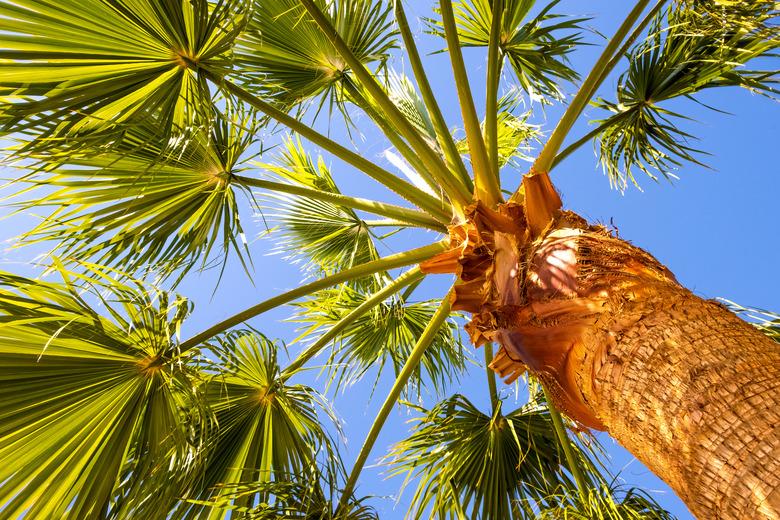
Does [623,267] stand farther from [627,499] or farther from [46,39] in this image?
[46,39]

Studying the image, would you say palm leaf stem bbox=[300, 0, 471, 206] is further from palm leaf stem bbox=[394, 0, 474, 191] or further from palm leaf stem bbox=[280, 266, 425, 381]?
palm leaf stem bbox=[280, 266, 425, 381]

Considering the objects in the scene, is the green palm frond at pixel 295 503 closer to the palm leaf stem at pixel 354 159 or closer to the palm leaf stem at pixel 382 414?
the palm leaf stem at pixel 382 414

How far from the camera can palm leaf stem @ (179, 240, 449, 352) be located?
8.02ft

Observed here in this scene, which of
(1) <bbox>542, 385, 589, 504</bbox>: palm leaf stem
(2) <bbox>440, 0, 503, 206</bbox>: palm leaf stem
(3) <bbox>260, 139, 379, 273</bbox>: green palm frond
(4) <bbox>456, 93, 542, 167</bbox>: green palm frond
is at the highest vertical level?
(4) <bbox>456, 93, 542, 167</bbox>: green palm frond

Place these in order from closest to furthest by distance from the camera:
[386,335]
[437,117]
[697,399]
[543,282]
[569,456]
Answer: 1. [697,399]
2. [543,282]
3. [569,456]
4. [437,117]
5. [386,335]

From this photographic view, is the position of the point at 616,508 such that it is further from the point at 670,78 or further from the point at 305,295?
the point at 670,78

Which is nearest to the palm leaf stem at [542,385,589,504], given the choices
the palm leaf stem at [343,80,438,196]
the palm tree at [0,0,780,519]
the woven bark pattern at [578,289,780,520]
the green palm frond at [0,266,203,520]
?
the palm tree at [0,0,780,519]

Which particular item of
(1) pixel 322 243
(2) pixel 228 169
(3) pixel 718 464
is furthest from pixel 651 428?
(1) pixel 322 243

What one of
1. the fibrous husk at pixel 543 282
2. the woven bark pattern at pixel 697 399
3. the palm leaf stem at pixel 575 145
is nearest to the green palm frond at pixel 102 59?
the fibrous husk at pixel 543 282

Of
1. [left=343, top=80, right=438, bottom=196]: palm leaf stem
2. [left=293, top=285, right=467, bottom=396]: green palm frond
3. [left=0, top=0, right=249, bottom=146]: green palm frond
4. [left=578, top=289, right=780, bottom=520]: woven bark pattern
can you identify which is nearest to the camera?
[left=578, top=289, right=780, bottom=520]: woven bark pattern

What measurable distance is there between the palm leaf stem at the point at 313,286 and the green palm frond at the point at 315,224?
1480 millimetres

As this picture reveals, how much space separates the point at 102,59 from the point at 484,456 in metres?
2.85

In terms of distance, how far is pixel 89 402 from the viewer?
215 cm

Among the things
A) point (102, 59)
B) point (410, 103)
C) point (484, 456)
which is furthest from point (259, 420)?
point (410, 103)
